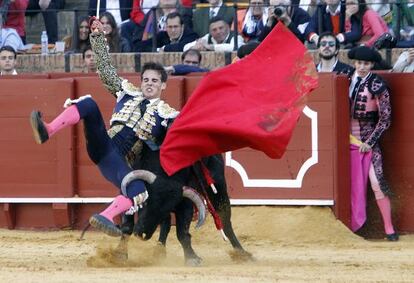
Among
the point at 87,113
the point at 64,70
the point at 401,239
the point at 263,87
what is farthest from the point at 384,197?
the point at 64,70

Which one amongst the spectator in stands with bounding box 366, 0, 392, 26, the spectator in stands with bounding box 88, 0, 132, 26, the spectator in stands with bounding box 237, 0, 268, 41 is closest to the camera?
the spectator in stands with bounding box 366, 0, 392, 26

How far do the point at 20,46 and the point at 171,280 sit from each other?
673cm

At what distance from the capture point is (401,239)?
35.3ft

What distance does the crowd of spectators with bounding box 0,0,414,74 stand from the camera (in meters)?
12.2

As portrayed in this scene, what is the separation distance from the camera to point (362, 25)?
12227 mm

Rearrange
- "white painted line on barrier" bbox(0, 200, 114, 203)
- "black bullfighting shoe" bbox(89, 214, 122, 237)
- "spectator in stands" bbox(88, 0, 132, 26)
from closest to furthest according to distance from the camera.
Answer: "black bullfighting shoe" bbox(89, 214, 122, 237)
"white painted line on barrier" bbox(0, 200, 114, 203)
"spectator in stands" bbox(88, 0, 132, 26)

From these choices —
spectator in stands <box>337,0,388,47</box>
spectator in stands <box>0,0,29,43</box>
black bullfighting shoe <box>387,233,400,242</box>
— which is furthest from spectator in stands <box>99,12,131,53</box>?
black bullfighting shoe <box>387,233,400,242</box>

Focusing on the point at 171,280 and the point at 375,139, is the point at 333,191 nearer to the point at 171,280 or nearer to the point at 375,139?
the point at 375,139

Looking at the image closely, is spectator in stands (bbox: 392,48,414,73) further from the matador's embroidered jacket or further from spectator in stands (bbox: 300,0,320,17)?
the matador's embroidered jacket

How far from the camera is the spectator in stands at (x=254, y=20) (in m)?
12.7

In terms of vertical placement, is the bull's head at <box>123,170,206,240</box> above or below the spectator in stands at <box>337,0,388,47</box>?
below

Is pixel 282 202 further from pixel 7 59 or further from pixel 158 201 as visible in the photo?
pixel 7 59

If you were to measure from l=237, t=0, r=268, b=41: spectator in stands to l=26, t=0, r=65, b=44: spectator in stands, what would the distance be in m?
2.29

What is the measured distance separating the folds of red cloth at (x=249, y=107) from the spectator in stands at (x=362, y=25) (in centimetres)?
320
